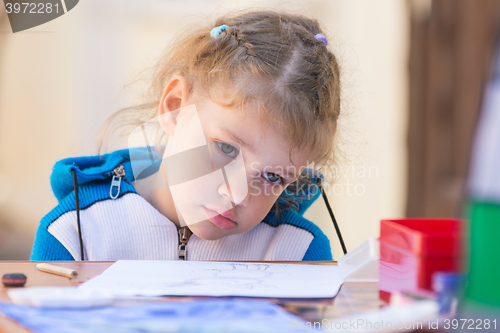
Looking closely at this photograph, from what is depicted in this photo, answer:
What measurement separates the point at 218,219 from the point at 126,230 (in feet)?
0.61

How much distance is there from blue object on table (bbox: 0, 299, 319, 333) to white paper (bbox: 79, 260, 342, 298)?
0.13 ft

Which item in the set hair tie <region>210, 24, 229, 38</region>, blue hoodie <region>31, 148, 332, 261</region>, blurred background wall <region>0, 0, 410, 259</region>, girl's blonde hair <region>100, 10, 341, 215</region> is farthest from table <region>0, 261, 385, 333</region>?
blurred background wall <region>0, 0, 410, 259</region>

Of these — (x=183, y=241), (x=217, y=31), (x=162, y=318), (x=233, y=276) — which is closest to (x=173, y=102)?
(x=217, y=31)

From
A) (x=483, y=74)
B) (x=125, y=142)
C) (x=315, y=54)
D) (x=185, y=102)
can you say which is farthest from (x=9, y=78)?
(x=483, y=74)

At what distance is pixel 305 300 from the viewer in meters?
0.36

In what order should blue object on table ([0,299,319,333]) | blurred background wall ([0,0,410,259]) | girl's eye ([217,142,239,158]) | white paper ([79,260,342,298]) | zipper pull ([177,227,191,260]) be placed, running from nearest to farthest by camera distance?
blue object on table ([0,299,319,333]) → white paper ([79,260,342,298]) → girl's eye ([217,142,239,158]) → zipper pull ([177,227,191,260]) → blurred background wall ([0,0,410,259])

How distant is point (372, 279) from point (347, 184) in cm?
129

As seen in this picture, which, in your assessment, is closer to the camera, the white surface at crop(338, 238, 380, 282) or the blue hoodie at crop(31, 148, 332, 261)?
the white surface at crop(338, 238, 380, 282)

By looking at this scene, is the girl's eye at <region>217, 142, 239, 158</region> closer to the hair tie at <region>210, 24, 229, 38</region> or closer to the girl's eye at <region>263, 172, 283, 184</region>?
the girl's eye at <region>263, 172, 283, 184</region>

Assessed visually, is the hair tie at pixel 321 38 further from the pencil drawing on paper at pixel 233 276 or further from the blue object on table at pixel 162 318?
the blue object on table at pixel 162 318

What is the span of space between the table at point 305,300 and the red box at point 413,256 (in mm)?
24

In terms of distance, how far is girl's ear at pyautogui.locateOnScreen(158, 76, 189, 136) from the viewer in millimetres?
Result: 760

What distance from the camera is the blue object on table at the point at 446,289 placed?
10.8 inches

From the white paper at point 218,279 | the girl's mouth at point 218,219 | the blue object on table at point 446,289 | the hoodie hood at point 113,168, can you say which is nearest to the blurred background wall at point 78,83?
the hoodie hood at point 113,168
